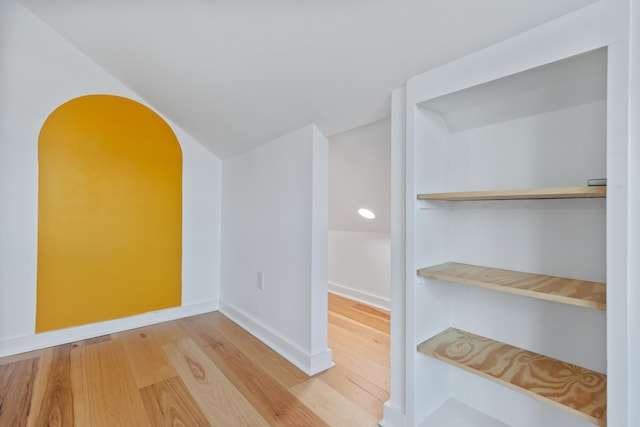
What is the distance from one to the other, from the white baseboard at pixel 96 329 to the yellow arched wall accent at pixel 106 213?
5cm

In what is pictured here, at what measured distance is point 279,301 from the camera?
6.64ft

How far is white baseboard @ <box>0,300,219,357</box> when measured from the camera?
1.94 metres

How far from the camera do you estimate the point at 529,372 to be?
0.95m

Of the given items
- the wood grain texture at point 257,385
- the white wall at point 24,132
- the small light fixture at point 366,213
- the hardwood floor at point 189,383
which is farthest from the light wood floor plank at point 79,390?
the small light fixture at point 366,213

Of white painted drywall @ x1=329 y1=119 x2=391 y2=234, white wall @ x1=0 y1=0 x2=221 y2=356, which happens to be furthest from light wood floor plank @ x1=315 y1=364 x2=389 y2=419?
white wall @ x1=0 y1=0 x2=221 y2=356

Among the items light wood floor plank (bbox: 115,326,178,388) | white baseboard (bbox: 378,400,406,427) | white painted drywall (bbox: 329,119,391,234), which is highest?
white painted drywall (bbox: 329,119,391,234)

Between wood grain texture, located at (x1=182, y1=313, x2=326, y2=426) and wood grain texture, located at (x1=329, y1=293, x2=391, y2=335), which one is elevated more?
wood grain texture, located at (x1=329, y1=293, x2=391, y2=335)

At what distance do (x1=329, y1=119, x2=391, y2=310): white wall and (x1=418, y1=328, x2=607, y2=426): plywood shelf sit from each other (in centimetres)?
116

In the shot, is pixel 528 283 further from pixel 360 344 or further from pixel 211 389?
pixel 211 389

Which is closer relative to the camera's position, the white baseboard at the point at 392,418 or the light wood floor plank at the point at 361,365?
the white baseboard at the point at 392,418

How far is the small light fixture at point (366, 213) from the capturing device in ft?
8.39

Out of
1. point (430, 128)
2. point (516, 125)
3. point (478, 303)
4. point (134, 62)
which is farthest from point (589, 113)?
point (134, 62)
